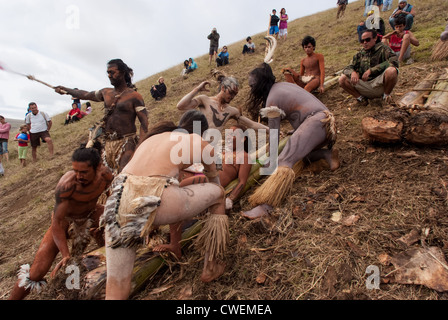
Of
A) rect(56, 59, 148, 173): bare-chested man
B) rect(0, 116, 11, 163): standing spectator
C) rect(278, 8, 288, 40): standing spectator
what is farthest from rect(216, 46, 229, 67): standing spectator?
rect(56, 59, 148, 173): bare-chested man

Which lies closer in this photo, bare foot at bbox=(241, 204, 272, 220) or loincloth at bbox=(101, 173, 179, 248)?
loincloth at bbox=(101, 173, 179, 248)

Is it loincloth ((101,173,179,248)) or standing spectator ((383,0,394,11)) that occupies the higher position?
standing spectator ((383,0,394,11))

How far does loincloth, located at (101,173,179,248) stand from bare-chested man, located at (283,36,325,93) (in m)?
4.26

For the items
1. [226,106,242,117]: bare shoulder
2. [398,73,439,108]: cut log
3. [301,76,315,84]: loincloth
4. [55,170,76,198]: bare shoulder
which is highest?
[55,170,76,198]: bare shoulder

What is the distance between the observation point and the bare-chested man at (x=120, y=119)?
3.52 meters

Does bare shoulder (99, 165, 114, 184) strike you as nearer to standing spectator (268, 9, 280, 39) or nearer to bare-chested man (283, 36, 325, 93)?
bare-chested man (283, 36, 325, 93)

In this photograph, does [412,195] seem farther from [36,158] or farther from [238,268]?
[36,158]

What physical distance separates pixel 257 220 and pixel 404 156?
69.8 inches

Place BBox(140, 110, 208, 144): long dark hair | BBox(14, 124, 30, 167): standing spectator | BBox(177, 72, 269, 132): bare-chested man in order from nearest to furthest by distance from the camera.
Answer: BBox(140, 110, 208, 144): long dark hair, BBox(177, 72, 269, 132): bare-chested man, BBox(14, 124, 30, 167): standing spectator

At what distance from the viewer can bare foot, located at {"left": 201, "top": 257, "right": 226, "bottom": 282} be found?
6.64ft

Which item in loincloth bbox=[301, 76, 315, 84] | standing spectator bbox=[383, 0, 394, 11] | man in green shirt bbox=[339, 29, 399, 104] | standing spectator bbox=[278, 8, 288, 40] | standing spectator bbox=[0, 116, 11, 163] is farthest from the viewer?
standing spectator bbox=[278, 8, 288, 40]

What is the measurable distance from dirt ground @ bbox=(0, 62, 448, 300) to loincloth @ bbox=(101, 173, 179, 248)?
26.2 inches

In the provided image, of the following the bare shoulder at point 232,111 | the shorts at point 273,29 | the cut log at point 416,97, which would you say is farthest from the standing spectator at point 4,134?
the shorts at point 273,29

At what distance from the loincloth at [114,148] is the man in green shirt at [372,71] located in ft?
11.4
